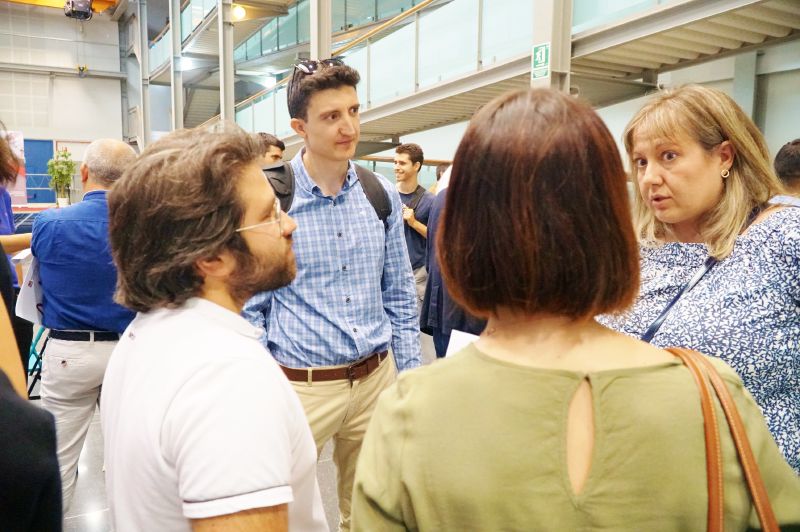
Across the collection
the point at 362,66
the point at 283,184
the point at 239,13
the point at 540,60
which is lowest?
the point at 283,184

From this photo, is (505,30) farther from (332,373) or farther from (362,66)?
(332,373)

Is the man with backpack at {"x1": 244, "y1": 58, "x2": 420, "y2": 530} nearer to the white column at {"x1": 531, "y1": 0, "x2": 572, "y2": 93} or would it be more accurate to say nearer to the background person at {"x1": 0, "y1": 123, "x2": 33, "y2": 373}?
the background person at {"x1": 0, "y1": 123, "x2": 33, "y2": 373}

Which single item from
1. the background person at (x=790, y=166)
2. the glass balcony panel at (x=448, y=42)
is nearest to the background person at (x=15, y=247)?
the background person at (x=790, y=166)

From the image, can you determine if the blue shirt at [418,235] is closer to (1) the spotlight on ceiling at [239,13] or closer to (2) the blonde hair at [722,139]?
(2) the blonde hair at [722,139]

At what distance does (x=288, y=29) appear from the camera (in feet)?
39.7

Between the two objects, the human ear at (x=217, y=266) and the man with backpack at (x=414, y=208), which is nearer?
the human ear at (x=217, y=266)

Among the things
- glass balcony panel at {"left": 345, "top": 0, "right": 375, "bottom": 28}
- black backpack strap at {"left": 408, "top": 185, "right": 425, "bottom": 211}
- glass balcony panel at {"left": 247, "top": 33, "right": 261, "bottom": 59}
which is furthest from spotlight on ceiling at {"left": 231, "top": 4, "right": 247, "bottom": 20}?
black backpack strap at {"left": 408, "top": 185, "right": 425, "bottom": 211}

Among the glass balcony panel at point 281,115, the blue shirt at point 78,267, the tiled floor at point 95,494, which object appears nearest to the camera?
the blue shirt at point 78,267

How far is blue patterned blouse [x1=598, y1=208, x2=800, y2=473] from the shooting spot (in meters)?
1.29

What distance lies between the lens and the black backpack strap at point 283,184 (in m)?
2.03

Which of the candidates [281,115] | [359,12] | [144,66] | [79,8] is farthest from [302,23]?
[144,66]

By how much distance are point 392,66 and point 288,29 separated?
5100 millimetres

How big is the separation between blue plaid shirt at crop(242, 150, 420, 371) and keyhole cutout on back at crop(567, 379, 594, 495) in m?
1.31

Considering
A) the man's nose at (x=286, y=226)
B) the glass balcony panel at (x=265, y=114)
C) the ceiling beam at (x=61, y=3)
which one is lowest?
the man's nose at (x=286, y=226)
